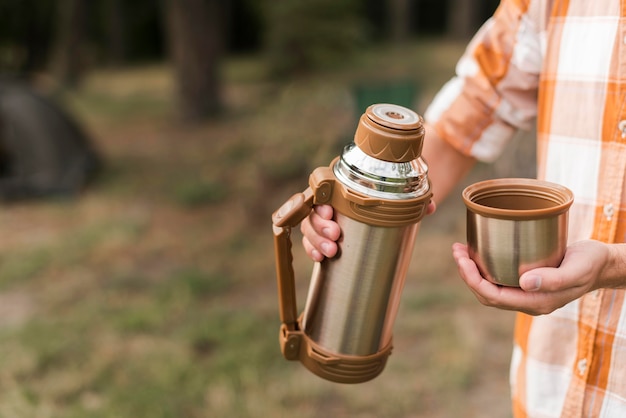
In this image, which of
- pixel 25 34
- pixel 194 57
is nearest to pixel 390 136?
pixel 194 57

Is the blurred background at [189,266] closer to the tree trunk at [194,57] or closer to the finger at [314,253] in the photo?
the tree trunk at [194,57]

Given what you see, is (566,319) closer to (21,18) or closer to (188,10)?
(188,10)

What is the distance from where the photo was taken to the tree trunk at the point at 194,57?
394 inches

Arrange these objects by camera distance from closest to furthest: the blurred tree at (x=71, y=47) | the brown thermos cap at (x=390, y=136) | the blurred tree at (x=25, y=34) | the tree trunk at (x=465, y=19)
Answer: the brown thermos cap at (x=390, y=136) → the blurred tree at (x=71, y=47) → the blurred tree at (x=25, y=34) → the tree trunk at (x=465, y=19)

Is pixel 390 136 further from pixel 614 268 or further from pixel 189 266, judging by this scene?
pixel 189 266

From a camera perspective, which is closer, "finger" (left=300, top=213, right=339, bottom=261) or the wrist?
the wrist

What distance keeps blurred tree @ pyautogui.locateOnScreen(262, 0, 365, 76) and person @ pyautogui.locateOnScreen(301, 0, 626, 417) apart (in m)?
14.1

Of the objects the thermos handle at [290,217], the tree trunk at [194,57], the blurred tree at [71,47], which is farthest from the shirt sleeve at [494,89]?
the blurred tree at [71,47]

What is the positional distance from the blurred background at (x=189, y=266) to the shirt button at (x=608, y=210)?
7.94ft

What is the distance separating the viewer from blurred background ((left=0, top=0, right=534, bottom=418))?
3.78 meters

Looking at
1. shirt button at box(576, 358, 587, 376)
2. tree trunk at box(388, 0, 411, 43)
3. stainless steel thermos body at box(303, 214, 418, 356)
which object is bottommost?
tree trunk at box(388, 0, 411, 43)

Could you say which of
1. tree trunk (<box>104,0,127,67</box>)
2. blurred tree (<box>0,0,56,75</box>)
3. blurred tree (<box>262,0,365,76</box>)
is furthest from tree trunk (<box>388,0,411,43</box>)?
blurred tree (<box>0,0,56,75</box>)

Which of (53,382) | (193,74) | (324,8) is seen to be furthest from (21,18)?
(53,382)

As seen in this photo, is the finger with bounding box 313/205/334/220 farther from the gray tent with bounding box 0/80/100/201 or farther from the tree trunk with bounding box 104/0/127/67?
the tree trunk with bounding box 104/0/127/67
